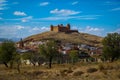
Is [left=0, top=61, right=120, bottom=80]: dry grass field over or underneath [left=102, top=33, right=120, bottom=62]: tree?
underneath

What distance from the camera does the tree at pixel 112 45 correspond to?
227 ft

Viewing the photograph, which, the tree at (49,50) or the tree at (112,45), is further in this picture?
the tree at (49,50)

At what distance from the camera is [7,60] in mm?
68188

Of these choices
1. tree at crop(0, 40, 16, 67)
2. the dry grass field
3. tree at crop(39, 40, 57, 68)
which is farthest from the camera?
tree at crop(39, 40, 57, 68)

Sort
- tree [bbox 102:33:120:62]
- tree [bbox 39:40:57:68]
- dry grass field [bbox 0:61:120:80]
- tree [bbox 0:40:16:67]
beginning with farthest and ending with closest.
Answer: tree [bbox 39:40:57:68] < tree [bbox 102:33:120:62] < tree [bbox 0:40:16:67] < dry grass field [bbox 0:61:120:80]

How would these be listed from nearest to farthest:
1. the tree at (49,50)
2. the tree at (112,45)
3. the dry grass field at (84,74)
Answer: the dry grass field at (84,74), the tree at (112,45), the tree at (49,50)

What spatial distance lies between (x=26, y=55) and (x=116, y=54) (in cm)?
3964

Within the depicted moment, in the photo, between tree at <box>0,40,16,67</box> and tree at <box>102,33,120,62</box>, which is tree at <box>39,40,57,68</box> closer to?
tree at <box>0,40,16,67</box>

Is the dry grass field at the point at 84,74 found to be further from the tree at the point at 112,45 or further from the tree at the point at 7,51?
the tree at the point at 112,45

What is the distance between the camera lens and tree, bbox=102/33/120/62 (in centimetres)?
6906

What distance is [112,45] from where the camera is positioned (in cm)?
7062

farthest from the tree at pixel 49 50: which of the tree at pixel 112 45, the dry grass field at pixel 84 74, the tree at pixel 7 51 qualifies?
the dry grass field at pixel 84 74

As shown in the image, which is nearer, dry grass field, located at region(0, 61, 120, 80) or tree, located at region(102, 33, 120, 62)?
dry grass field, located at region(0, 61, 120, 80)

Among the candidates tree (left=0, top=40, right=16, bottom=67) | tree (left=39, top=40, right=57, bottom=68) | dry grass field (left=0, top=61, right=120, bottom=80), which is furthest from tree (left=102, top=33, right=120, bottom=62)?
dry grass field (left=0, top=61, right=120, bottom=80)
